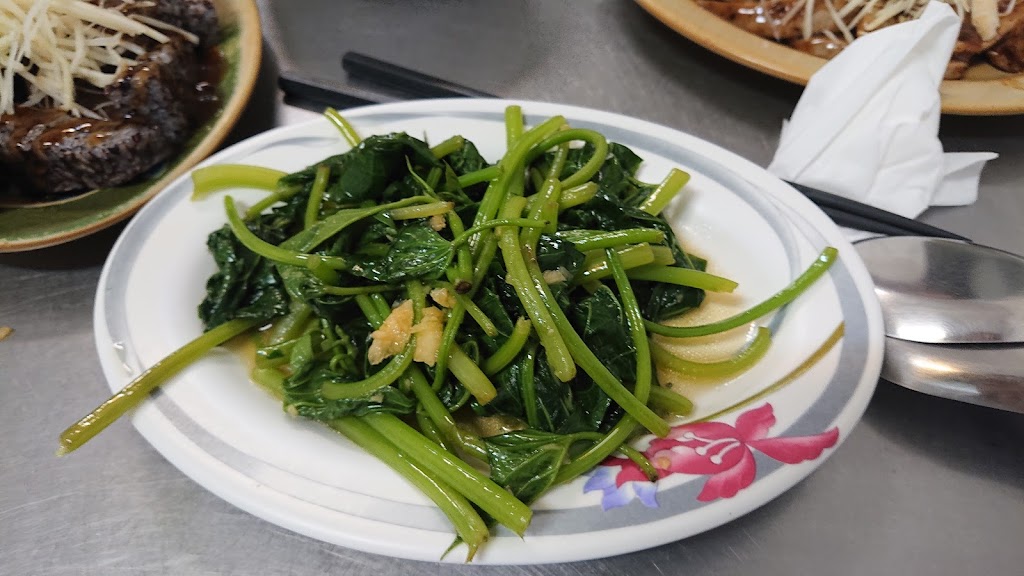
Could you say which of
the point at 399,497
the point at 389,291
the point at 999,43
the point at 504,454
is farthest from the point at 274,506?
the point at 999,43

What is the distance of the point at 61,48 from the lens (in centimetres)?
190

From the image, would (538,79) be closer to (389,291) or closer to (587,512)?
(389,291)

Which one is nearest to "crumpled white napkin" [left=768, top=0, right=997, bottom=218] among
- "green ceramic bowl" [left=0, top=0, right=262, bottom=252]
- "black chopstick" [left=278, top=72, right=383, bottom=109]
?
"black chopstick" [left=278, top=72, right=383, bottom=109]

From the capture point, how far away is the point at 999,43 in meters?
2.26

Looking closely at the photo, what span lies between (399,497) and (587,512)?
348 mm

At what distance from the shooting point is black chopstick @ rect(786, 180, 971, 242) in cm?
180

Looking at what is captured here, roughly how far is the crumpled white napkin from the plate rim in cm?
18

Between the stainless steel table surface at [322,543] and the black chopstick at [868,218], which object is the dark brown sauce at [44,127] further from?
the black chopstick at [868,218]

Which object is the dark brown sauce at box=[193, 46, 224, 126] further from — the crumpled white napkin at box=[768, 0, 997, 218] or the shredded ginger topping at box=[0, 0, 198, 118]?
the crumpled white napkin at box=[768, 0, 997, 218]

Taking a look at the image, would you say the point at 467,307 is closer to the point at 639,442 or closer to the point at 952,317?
the point at 639,442

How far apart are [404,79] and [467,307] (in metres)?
1.21

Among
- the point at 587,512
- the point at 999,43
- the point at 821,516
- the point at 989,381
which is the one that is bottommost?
the point at 821,516

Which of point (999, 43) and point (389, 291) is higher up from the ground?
point (999, 43)

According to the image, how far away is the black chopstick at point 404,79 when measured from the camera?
212 cm
